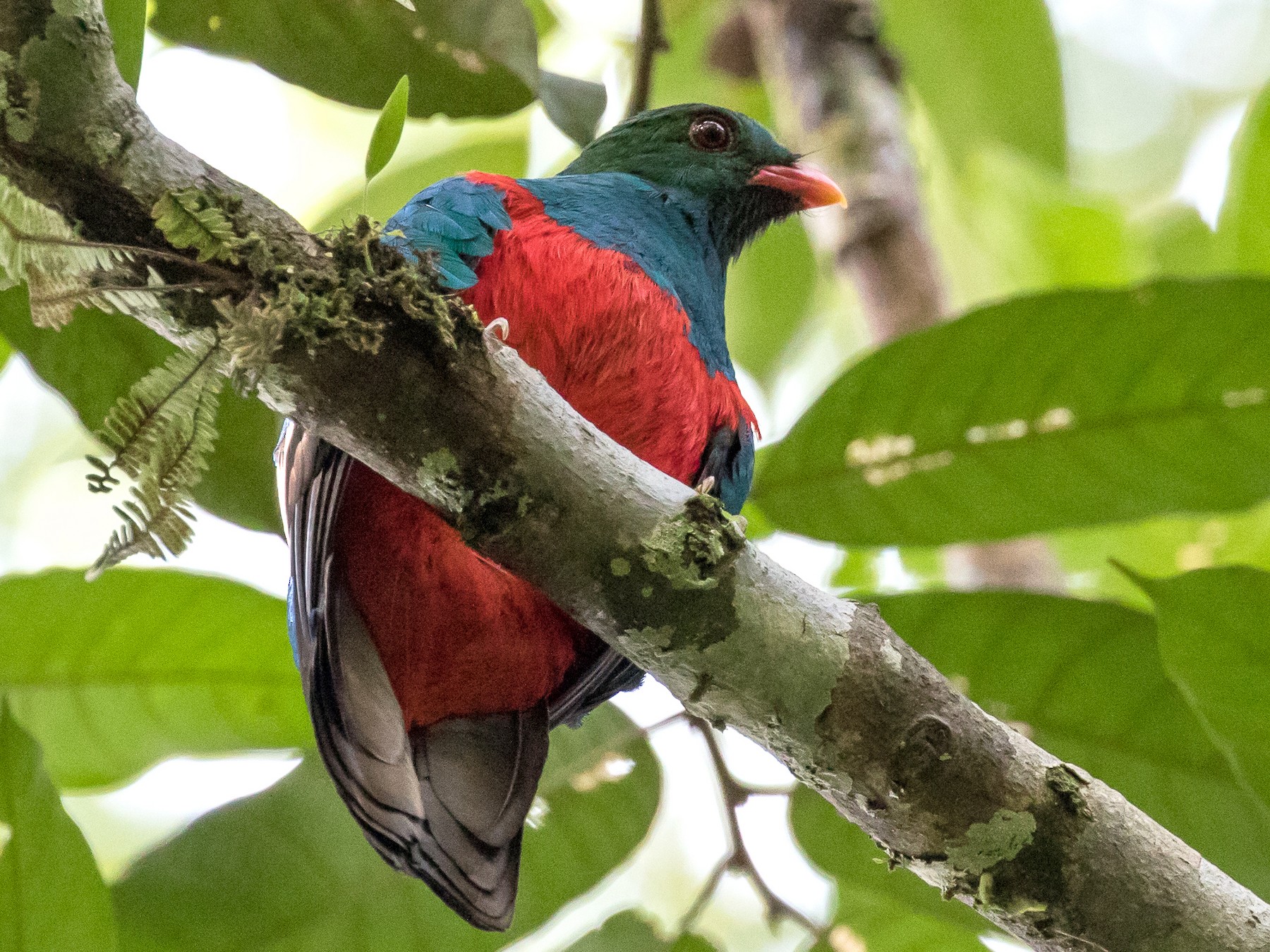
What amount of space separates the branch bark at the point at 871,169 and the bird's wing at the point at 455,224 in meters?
1.34

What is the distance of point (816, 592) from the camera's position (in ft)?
6.08

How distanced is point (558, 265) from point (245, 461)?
0.72 meters

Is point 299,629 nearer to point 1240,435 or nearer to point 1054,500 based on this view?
point 1054,500

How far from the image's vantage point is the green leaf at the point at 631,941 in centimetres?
257

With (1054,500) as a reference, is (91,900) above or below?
below

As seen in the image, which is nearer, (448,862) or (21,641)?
(448,862)

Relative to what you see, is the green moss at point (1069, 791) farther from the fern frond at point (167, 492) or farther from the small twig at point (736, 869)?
the fern frond at point (167, 492)

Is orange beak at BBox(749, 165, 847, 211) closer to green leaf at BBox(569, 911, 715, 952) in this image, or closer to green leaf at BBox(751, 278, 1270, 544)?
green leaf at BBox(751, 278, 1270, 544)

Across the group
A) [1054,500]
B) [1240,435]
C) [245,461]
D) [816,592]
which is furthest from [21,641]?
[1240,435]

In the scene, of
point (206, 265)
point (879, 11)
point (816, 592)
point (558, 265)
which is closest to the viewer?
point (206, 265)

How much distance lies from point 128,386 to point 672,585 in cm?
→ 124

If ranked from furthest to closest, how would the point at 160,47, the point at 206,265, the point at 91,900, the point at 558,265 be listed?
the point at 160,47 < the point at 558,265 < the point at 91,900 < the point at 206,265

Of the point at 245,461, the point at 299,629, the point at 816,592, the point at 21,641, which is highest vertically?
the point at 816,592

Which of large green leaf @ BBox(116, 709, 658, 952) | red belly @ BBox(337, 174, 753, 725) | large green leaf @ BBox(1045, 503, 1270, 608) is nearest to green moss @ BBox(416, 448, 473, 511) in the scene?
red belly @ BBox(337, 174, 753, 725)
